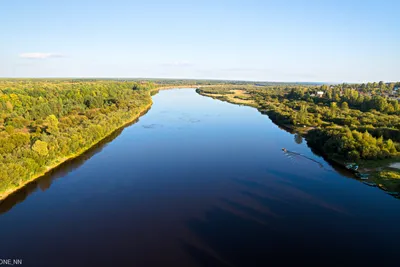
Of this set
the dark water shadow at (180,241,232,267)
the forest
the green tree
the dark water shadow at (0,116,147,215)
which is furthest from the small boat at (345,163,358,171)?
the green tree

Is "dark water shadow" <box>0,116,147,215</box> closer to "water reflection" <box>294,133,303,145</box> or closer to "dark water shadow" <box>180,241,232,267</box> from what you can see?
"dark water shadow" <box>180,241,232,267</box>

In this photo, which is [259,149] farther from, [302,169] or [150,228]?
[150,228]

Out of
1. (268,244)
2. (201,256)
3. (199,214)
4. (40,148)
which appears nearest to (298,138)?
(199,214)

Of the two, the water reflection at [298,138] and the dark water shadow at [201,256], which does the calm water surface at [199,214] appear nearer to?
the dark water shadow at [201,256]

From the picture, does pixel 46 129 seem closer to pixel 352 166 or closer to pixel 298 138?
pixel 298 138

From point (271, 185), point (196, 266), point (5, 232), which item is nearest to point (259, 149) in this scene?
point (271, 185)

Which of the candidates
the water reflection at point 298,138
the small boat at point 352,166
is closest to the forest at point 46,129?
the water reflection at point 298,138
